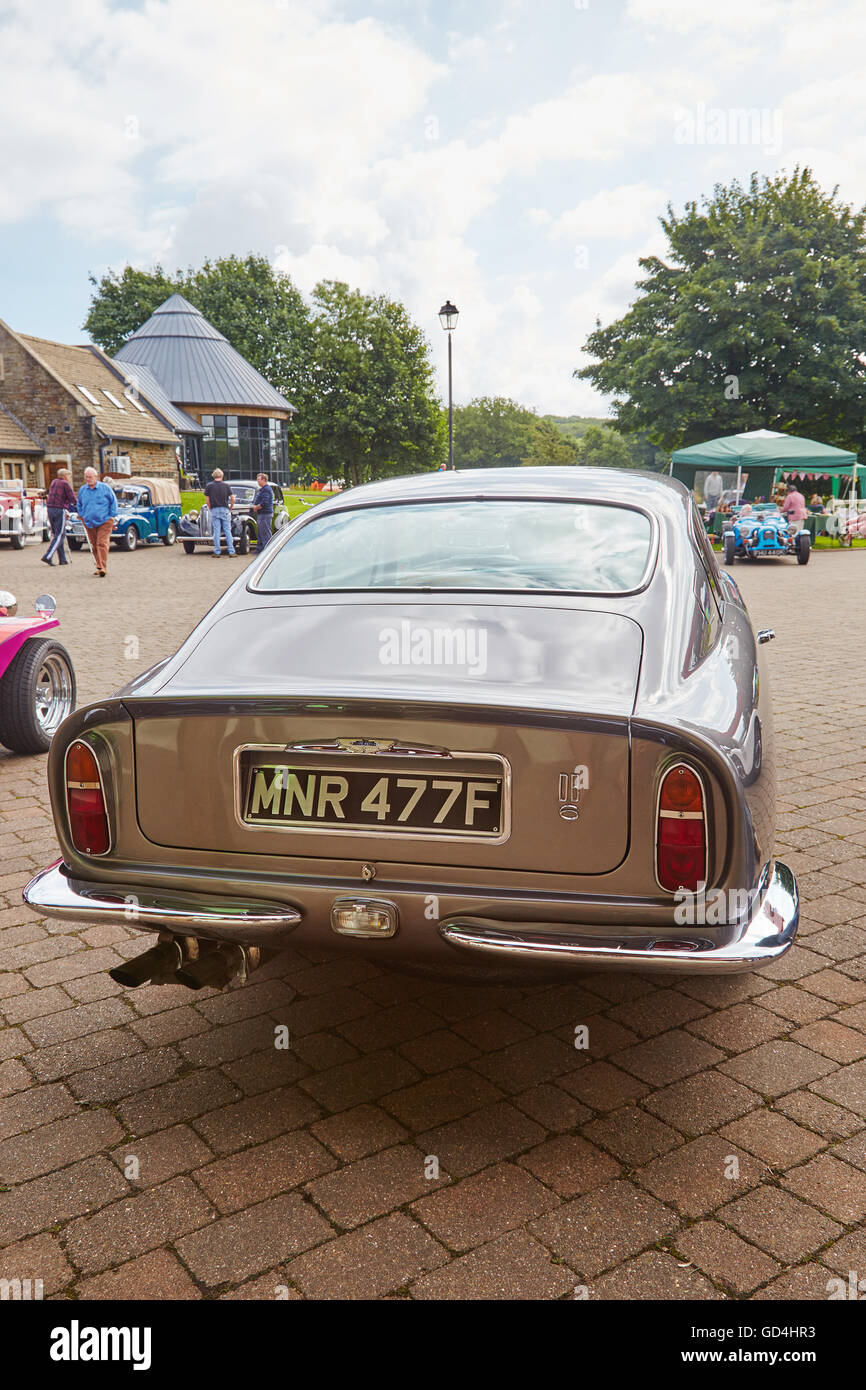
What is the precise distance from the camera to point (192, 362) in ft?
195

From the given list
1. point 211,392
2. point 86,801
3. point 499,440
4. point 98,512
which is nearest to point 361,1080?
point 86,801

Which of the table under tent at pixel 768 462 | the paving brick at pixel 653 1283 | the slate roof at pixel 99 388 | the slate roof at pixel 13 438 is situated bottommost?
the paving brick at pixel 653 1283

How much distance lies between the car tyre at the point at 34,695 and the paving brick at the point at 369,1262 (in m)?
4.38

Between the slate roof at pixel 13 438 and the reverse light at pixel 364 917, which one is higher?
the slate roof at pixel 13 438

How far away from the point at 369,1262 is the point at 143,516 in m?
27.6

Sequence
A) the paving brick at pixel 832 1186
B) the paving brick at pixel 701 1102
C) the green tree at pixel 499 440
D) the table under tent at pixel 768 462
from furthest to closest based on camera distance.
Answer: the green tree at pixel 499 440 < the table under tent at pixel 768 462 < the paving brick at pixel 701 1102 < the paving brick at pixel 832 1186

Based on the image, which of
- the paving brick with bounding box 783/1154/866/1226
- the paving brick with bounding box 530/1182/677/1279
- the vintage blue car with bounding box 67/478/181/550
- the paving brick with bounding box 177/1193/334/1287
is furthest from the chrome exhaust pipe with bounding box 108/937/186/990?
the vintage blue car with bounding box 67/478/181/550

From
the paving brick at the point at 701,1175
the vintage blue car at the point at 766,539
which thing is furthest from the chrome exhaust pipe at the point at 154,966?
the vintage blue car at the point at 766,539

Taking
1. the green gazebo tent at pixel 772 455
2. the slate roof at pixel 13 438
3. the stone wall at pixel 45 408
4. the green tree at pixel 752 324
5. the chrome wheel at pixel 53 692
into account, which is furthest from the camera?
the stone wall at pixel 45 408

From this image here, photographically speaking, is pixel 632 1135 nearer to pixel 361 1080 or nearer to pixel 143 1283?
pixel 361 1080

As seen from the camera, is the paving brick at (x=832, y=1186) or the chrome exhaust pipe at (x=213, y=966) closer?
the paving brick at (x=832, y=1186)

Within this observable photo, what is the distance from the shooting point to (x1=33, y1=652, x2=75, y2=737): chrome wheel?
6.43 meters

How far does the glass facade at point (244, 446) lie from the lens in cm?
5884

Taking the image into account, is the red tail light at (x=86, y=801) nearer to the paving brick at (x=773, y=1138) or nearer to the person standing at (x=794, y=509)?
the paving brick at (x=773, y=1138)
